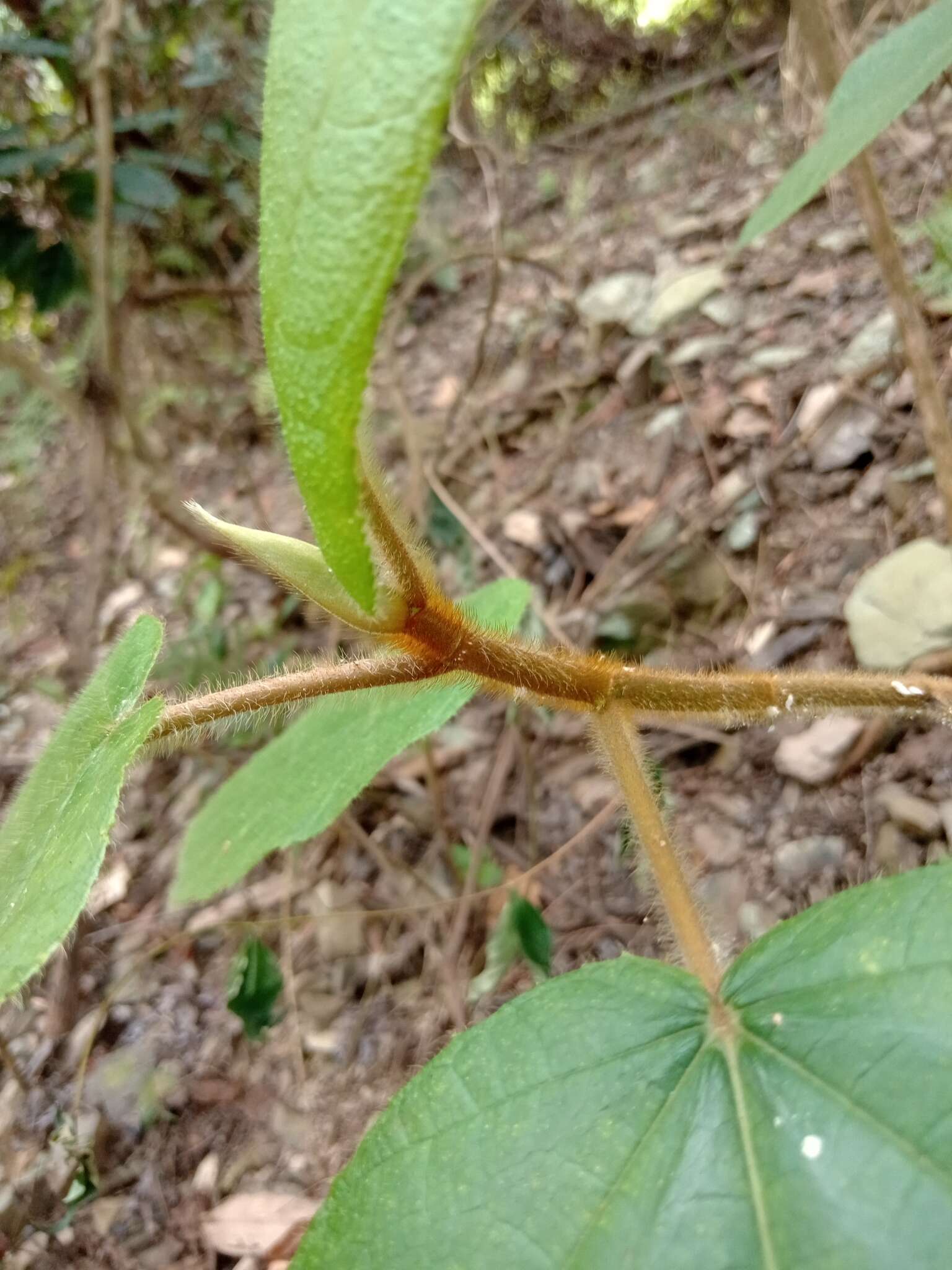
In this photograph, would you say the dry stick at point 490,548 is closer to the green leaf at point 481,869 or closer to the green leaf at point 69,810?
the green leaf at point 481,869

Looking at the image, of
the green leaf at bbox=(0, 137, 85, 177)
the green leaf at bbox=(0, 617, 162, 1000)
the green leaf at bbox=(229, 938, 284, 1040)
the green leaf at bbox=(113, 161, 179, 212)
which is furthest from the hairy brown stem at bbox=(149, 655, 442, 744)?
the green leaf at bbox=(113, 161, 179, 212)

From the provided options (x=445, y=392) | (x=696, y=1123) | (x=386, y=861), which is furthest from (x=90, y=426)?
(x=696, y=1123)

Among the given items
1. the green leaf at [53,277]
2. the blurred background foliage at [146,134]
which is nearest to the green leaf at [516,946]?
the blurred background foliage at [146,134]

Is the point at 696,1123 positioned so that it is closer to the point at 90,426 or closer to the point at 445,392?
the point at 90,426

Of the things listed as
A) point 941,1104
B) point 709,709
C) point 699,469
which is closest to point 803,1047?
point 941,1104

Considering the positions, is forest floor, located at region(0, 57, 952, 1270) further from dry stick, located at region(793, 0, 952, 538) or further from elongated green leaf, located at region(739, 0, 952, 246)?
elongated green leaf, located at region(739, 0, 952, 246)

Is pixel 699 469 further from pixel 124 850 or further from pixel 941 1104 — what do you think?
pixel 941 1104
